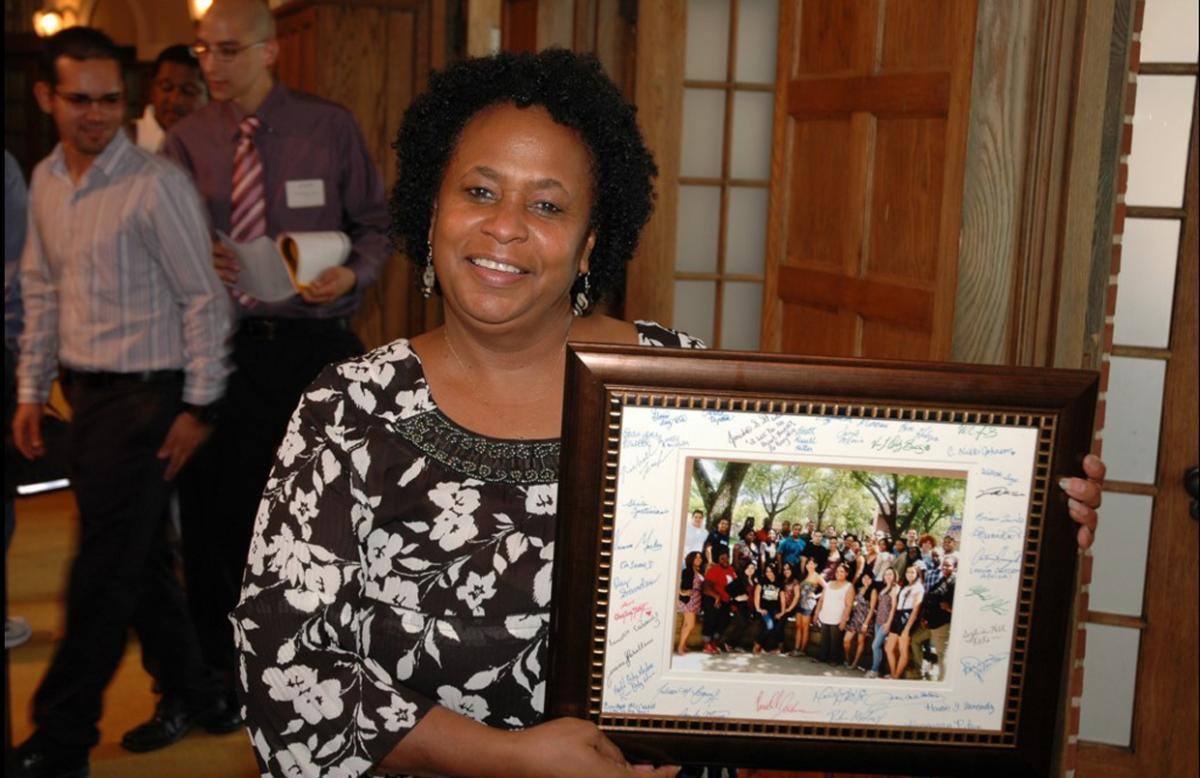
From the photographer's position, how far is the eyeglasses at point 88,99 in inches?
133

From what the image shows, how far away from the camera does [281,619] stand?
4.73ft

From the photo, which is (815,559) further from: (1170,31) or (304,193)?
(304,193)

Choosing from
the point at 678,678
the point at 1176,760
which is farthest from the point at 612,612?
the point at 1176,760

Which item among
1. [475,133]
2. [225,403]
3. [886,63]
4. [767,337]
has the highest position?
[886,63]

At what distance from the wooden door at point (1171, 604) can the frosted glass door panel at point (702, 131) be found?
2133 millimetres

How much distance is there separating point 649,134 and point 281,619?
343cm

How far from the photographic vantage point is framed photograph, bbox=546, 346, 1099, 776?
136 cm

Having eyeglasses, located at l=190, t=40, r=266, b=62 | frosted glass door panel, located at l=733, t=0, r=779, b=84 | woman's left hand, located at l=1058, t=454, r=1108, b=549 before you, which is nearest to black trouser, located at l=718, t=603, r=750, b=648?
woman's left hand, located at l=1058, t=454, r=1108, b=549

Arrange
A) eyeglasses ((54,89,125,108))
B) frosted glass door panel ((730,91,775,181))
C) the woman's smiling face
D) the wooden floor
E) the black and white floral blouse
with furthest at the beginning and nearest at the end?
frosted glass door panel ((730,91,775,181))
the wooden floor
eyeglasses ((54,89,125,108))
the woman's smiling face
the black and white floral blouse

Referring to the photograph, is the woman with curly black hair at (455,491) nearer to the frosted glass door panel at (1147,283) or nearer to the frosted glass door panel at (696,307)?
the frosted glass door panel at (1147,283)

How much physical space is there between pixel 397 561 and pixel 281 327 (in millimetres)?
2466

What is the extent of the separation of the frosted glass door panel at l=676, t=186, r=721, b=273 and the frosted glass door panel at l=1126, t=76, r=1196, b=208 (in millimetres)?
2134

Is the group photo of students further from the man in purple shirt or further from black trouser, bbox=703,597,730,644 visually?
the man in purple shirt

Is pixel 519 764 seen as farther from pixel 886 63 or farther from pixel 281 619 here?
pixel 886 63
